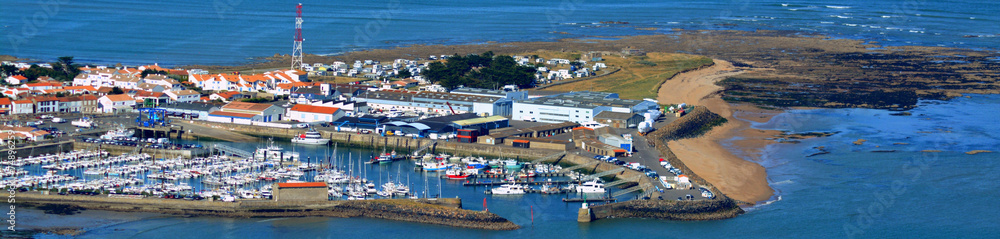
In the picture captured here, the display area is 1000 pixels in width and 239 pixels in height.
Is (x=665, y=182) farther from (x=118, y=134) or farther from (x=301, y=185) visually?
(x=118, y=134)

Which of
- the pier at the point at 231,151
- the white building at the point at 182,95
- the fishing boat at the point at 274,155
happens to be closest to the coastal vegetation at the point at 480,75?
the white building at the point at 182,95

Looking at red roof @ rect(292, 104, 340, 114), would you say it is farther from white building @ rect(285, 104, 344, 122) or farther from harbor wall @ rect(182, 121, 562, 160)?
harbor wall @ rect(182, 121, 562, 160)

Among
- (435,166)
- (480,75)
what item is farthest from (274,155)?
(480,75)

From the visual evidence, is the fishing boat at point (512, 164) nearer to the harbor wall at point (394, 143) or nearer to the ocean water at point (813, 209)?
the harbor wall at point (394, 143)

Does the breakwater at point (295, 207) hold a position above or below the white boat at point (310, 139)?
below

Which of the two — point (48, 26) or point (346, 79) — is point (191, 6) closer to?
point (48, 26)
